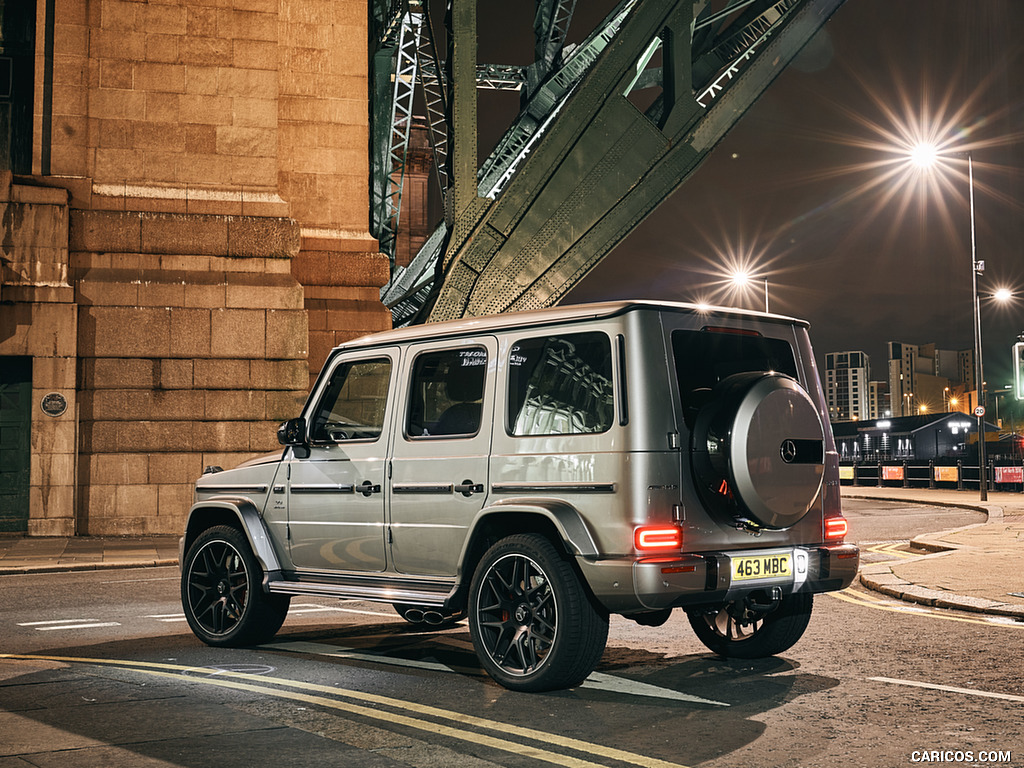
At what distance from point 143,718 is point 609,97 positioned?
19539 mm

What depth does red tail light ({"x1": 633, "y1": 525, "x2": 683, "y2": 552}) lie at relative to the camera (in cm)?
595

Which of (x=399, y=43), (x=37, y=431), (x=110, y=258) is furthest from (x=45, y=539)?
(x=399, y=43)

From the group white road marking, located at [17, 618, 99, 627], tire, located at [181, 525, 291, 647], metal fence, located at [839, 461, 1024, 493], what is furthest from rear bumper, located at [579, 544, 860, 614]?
metal fence, located at [839, 461, 1024, 493]

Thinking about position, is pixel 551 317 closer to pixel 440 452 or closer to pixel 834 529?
pixel 440 452

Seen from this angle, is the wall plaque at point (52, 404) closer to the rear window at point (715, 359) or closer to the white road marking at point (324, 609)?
the white road marking at point (324, 609)

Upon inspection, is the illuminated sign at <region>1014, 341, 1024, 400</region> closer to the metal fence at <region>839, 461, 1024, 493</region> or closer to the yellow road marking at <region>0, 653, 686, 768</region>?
the metal fence at <region>839, 461, 1024, 493</region>

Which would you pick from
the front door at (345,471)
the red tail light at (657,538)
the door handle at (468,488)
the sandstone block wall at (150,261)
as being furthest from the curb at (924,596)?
the sandstone block wall at (150,261)

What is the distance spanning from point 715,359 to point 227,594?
378 cm

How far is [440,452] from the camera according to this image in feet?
23.0

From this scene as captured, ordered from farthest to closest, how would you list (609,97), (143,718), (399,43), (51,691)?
1. (399,43)
2. (609,97)
3. (51,691)
4. (143,718)

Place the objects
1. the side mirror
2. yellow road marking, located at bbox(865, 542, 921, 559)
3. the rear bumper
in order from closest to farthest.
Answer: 1. the rear bumper
2. the side mirror
3. yellow road marking, located at bbox(865, 542, 921, 559)

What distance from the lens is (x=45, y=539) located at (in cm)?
1770

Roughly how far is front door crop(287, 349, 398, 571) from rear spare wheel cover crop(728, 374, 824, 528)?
2301 millimetres

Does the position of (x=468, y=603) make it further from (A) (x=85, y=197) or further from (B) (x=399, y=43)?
(B) (x=399, y=43)
